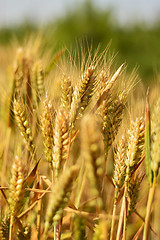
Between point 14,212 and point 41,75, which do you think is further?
point 41,75

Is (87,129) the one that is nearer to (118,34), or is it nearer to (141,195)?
(141,195)

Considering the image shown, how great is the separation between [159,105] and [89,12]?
10421 mm

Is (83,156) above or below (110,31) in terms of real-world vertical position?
below

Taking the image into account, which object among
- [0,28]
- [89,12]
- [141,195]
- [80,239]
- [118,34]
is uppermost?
[0,28]

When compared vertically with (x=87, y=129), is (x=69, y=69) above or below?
above

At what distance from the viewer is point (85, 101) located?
84cm

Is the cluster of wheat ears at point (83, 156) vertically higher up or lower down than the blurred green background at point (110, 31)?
lower down

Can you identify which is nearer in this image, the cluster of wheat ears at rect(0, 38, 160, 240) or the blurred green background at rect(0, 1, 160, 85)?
the cluster of wheat ears at rect(0, 38, 160, 240)

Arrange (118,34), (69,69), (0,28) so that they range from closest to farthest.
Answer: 1. (69,69)
2. (118,34)
3. (0,28)

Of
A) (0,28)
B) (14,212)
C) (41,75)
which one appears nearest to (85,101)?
(14,212)

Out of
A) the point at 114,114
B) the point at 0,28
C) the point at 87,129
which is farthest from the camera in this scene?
the point at 0,28

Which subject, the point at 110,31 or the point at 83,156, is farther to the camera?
the point at 110,31

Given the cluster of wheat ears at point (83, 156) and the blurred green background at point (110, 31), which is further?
the blurred green background at point (110, 31)

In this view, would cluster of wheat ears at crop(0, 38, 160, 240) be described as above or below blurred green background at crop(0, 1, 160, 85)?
below
